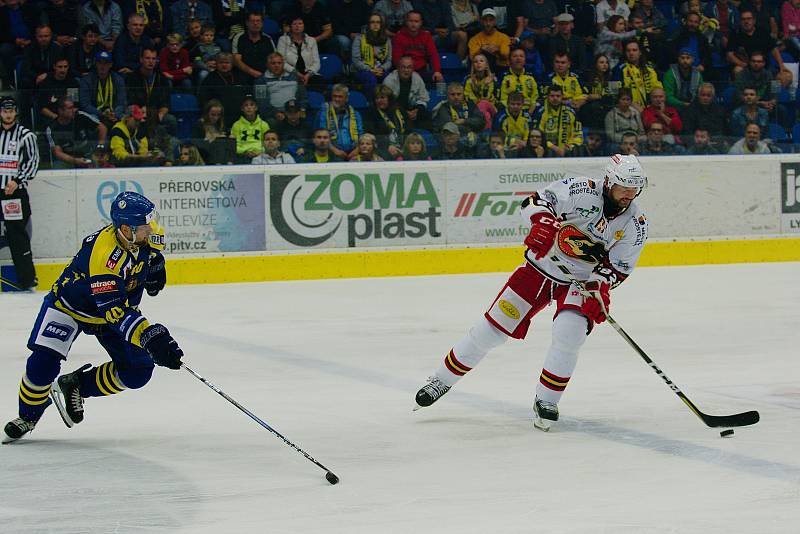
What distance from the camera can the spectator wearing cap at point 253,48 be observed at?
9898 mm

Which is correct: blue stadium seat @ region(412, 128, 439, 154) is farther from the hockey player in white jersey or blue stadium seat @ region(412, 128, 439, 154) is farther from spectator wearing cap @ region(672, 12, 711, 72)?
the hockey player in white jersey

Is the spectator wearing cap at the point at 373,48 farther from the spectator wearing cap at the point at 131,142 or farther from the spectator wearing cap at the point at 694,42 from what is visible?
the spectator wearing cap at the point at 694,42

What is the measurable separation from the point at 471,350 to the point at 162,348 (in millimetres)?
1362

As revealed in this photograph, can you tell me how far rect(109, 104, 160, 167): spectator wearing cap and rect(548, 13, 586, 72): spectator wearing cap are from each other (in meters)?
3.50

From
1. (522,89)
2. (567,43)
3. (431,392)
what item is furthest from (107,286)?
(567,43)

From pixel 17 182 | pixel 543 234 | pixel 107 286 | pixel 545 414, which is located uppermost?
pixel 543 234

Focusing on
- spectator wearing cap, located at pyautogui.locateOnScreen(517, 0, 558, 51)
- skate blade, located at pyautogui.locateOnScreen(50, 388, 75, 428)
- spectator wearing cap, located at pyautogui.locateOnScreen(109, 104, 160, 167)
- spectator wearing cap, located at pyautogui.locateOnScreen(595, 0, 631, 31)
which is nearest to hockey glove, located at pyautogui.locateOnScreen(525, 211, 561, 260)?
skate blade, located at pyautogui.locateOnScreen(50, 388, 75, 428)

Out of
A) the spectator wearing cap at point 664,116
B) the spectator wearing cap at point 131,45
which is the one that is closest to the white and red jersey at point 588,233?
the spectator wearing cap at point 664,116

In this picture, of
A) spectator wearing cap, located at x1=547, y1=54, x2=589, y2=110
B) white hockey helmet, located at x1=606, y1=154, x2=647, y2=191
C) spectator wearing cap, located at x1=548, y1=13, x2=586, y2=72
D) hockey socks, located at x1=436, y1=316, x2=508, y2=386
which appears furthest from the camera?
spectator wearing cap, located at x1=548, y1=13, x2=586, y2=72

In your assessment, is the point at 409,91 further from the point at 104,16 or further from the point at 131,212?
the point at 131,212

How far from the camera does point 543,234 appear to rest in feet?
15.3

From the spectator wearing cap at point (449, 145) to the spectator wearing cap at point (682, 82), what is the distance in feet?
6.22

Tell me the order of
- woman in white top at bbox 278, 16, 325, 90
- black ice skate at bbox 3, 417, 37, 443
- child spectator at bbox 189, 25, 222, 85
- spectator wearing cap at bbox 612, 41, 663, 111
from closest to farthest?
1. black ice skate at bbox 3, 417, 37, 443
2. child spectator at bbox 189, 25, 222, 85
3. woman in white top at bbox 278, 16, 325, 90
4. spectator wearing cap at bbox 612, 41, 663, 111

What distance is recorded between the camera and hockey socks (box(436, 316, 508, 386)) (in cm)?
502
